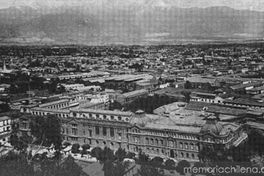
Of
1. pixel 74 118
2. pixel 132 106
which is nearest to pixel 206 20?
pixel 132 106

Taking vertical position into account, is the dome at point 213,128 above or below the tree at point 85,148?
above

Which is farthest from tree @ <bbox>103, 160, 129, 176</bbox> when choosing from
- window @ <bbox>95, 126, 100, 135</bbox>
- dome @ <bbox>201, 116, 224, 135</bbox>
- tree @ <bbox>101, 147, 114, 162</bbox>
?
window @ <bbox>95, 126, 100, 135</bbox>

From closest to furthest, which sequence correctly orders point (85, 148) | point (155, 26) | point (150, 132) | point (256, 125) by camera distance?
1. point (150, 132)
2. point (85, 148)
3. point (256, 125)
4. point (155, 26)

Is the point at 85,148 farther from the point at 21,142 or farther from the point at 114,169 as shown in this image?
the point at 114,169

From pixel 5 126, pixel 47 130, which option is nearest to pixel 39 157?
pixel 47 130

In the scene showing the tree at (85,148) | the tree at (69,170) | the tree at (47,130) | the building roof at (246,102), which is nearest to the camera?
the tree at (69,170)

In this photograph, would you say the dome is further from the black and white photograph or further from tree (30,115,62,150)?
tree (30,115,62,150)

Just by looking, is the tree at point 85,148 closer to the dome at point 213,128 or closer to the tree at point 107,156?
the tree at point 107,156

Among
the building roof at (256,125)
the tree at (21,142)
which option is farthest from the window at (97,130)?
the building roof at (256,125)
